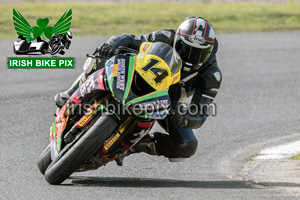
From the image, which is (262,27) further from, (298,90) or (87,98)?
(87,98)

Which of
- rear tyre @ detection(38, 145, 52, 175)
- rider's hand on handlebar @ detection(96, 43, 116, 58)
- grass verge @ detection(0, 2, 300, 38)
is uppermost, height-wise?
rider's hand on handlebar @ detection(96, 43, 116, 58)

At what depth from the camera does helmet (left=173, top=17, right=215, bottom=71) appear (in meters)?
6.32

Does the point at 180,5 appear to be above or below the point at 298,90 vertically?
below

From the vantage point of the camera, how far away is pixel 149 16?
19625mm

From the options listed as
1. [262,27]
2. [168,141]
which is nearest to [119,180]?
[168,141]

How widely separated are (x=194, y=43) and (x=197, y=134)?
253cm

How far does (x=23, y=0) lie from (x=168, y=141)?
17950 mm

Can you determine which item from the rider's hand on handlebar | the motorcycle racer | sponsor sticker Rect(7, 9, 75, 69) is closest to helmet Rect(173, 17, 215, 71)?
the motorcycle racer

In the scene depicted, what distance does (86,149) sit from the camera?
5383mm

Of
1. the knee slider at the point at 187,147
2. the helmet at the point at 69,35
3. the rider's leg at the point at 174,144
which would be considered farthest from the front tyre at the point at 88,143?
the helmet at the point at 69,35

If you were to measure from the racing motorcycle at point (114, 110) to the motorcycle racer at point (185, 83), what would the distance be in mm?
410

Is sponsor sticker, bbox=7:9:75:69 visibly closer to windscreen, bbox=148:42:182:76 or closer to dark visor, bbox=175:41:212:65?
dark visor, bbox=175:41:212:65

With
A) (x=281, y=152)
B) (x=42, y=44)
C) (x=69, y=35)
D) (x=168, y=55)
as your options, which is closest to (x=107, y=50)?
(x=168, y=55)

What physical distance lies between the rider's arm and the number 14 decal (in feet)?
2.48
